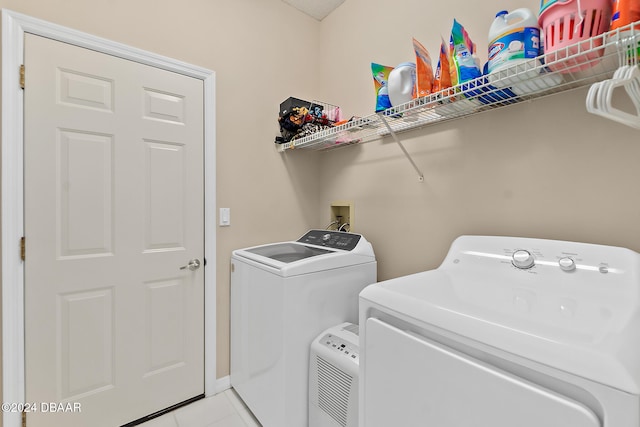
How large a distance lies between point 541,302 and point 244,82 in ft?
7.03

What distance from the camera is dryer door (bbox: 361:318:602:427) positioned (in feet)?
1.88

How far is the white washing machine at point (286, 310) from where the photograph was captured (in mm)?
1446

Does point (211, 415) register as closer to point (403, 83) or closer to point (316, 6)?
point (403, 83)

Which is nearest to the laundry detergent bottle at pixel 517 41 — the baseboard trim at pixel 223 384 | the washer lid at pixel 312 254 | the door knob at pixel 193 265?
the washer lid at pixel 312 254

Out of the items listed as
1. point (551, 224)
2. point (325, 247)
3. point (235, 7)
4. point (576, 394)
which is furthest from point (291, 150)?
point (576, 394)

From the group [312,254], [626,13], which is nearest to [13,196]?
[312,254]

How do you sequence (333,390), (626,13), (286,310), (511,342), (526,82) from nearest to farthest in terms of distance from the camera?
(511,342) → (626,13) → (526,82) → (333,390) → (286,310)

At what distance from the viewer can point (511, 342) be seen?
630mm

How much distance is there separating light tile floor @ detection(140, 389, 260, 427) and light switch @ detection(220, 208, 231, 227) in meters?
1.18

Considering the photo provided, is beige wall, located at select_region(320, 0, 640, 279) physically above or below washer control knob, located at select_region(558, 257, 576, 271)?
above

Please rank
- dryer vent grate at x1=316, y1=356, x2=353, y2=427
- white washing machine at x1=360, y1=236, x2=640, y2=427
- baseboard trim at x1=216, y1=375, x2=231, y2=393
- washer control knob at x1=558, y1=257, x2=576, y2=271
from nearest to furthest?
white washing machine at x1=360, y1=236, x2=640, y2=427
washer control knob at x1=558, y1=257, x2=576, y2=271
dryer vent grate at x1=316, y1=356, x2=353, y2=427
baseboard trim at x1=216, y1=375, x2=231, y2=393

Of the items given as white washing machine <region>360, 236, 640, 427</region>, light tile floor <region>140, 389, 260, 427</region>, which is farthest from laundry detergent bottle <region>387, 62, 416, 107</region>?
light tile floor <region>140, 389, 260, 427</region>

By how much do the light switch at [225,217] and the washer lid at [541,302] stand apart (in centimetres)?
134

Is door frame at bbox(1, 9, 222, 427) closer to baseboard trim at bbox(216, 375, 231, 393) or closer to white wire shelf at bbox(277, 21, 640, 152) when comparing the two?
baseboard trim at bbox(216, 375, 231, 393)
